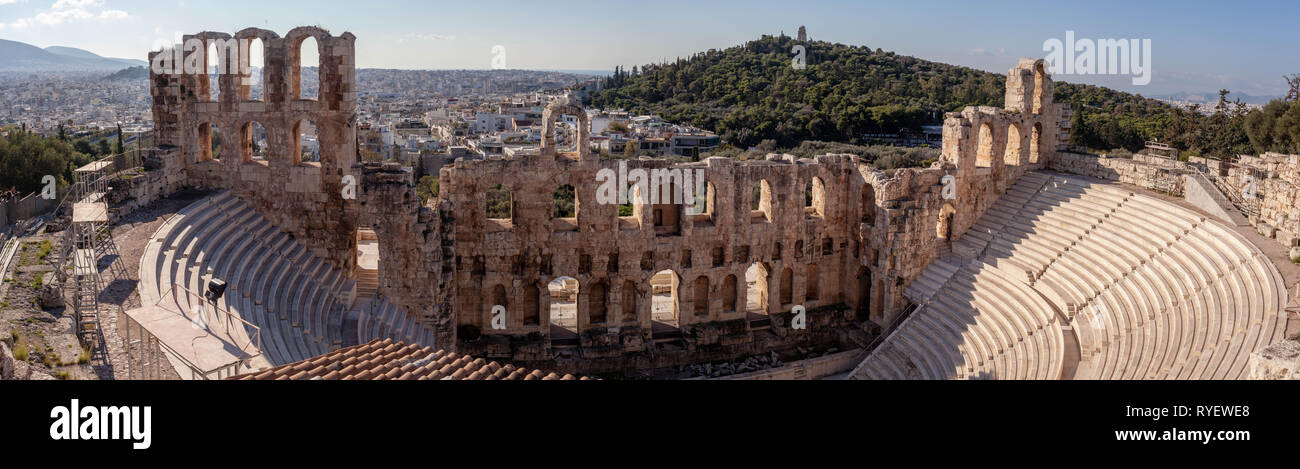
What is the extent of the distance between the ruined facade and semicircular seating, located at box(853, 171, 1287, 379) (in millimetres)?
1856

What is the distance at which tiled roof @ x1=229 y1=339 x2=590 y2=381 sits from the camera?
39.4 feet

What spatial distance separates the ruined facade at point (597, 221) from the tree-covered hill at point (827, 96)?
1054 inches

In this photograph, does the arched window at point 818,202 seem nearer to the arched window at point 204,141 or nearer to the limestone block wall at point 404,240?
the limestone block wall at point 404,240

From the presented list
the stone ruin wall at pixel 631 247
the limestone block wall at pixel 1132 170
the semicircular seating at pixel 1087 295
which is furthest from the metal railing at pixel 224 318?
the limestone block wall at pixel 1132 170

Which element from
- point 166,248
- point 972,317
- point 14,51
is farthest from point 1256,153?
point 14,51

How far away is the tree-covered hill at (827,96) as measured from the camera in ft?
204

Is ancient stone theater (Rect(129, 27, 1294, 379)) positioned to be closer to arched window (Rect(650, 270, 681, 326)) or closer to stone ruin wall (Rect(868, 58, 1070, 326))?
stone ruin wall (Rect(868, 58, 1070, 326))

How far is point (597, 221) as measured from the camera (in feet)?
85.0

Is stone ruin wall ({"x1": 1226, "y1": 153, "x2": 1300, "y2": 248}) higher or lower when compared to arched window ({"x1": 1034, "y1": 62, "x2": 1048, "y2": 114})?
lower

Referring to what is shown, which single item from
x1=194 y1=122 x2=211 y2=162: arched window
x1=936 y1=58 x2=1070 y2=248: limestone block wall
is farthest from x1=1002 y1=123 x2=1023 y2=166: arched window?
x1=194 y1=122 x2=211 y2=162: arched window

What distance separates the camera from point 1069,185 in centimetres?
2870

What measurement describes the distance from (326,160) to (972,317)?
17832 mm

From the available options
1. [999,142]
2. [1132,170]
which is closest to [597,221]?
[999,142]
